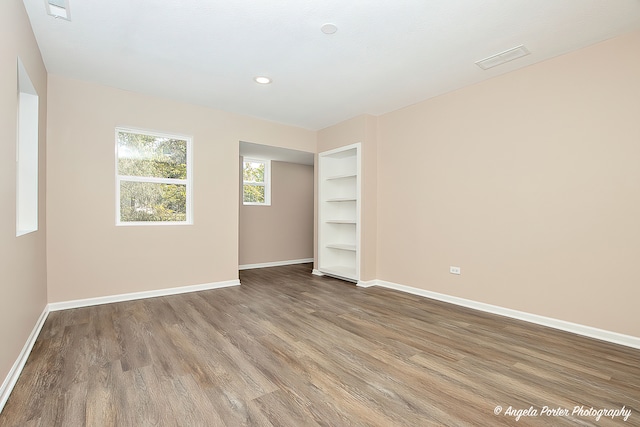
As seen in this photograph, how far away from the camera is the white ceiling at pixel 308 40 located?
7.39ft

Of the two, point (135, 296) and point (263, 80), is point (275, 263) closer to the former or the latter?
point (135, 296)

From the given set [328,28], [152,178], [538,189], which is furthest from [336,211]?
[328,28]

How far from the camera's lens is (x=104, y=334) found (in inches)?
107

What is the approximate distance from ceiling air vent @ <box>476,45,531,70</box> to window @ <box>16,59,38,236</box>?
13.8ft

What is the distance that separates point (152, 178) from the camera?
13.2ft

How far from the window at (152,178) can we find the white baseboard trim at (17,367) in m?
1.44

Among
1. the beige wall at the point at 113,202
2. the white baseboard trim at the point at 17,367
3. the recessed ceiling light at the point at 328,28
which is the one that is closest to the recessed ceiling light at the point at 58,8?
the beige wall at the point at 113,202

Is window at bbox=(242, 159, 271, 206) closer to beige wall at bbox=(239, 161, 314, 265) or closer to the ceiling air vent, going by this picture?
beige wall at bbox=(239, 161, 314, 265)

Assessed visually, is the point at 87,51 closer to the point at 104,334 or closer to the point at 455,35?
the point at 104,334

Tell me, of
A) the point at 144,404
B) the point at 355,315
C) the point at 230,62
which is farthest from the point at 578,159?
the point at 144,404

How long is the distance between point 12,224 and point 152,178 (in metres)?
2.12

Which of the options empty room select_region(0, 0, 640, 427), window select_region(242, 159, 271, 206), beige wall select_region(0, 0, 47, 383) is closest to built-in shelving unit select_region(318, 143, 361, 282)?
empty room select_region(0, 0, 640, 427)

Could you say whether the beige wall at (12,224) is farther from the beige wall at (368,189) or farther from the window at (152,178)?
the beige wall at (368,189)

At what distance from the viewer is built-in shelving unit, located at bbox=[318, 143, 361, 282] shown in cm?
539
